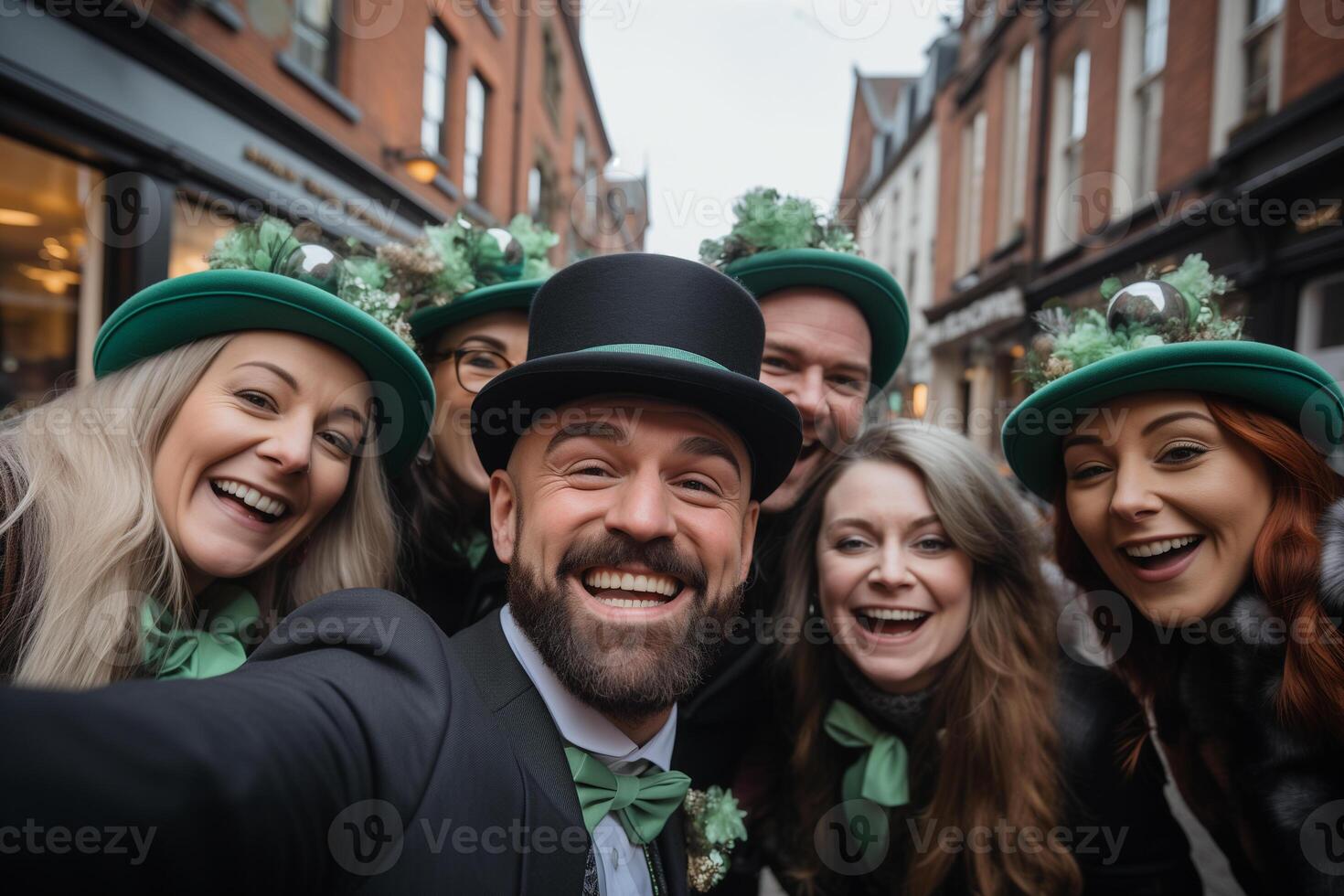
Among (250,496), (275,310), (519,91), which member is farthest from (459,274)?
(519,91)

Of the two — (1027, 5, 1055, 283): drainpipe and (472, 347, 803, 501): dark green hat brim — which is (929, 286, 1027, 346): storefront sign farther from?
(472, 347, 803, 501): dark green hat brim

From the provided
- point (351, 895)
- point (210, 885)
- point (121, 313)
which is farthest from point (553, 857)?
point (121, 313)

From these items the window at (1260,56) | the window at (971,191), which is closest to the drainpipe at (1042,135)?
the window at (971,191)

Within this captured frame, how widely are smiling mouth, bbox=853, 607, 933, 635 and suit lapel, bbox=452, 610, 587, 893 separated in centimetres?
139

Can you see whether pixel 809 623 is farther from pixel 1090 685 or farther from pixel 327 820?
pixel 327 820

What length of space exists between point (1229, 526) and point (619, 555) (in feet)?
5.91

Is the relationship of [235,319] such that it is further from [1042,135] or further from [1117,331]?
[1042,135]

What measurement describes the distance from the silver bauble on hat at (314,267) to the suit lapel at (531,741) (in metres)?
1.17

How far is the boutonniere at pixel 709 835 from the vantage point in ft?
6.99

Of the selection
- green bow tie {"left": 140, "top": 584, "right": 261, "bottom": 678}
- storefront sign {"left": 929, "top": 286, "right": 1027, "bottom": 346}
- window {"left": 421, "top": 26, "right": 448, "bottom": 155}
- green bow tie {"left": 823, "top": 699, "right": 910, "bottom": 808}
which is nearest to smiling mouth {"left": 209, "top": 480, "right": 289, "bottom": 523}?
green bow tie {"left": 140, "top": 584, "right": 261, "bottom": 678}

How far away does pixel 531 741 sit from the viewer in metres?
1.59

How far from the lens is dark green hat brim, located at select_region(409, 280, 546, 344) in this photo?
115 inches

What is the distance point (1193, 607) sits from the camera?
2.18 m

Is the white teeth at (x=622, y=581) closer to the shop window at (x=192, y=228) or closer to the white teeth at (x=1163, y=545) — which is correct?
the white teeth at (x=1163, y=545)
